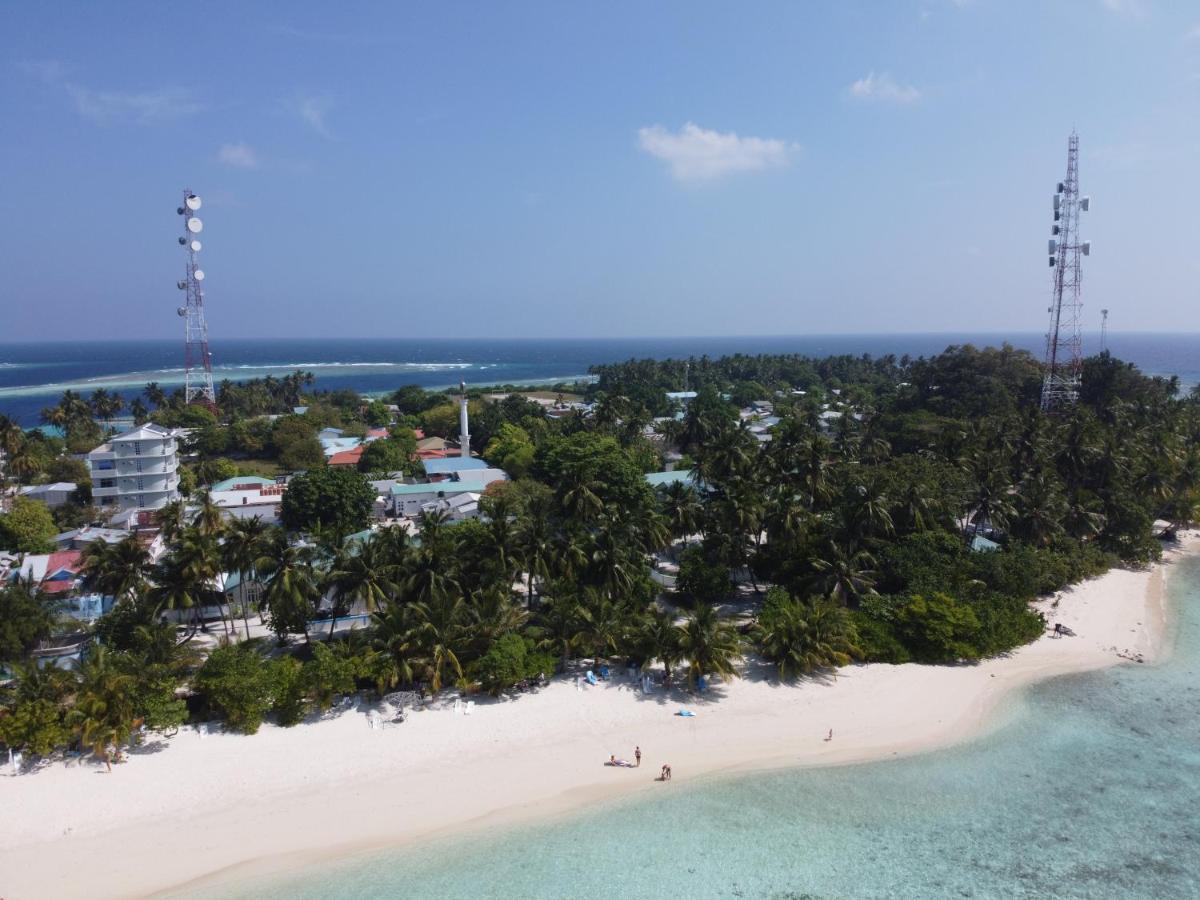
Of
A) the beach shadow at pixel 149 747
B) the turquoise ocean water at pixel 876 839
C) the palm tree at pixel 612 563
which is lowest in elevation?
the turquoise ocean water at pixel 876 839

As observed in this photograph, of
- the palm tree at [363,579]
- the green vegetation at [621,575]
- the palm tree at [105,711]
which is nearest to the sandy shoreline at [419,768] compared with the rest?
the palm tree at [105,711]

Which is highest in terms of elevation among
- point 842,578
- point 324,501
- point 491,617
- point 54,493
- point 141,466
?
point 141,466

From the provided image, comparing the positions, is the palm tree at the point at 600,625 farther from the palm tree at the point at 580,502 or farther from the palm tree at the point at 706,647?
the palm tree at the point at 580,502

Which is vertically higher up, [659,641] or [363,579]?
[363,579]

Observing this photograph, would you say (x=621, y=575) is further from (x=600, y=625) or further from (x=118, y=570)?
(x=118, y=570)

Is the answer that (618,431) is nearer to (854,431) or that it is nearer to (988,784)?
(854,431)

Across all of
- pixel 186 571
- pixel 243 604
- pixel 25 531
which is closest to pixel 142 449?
pixel 25 531

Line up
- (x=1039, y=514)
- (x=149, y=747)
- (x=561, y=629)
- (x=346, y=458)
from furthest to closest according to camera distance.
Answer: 1. (x=346, y=458)
2. (x=1039, y=514)
3. (x=561, y=629)
4. (x=149, y=747)
